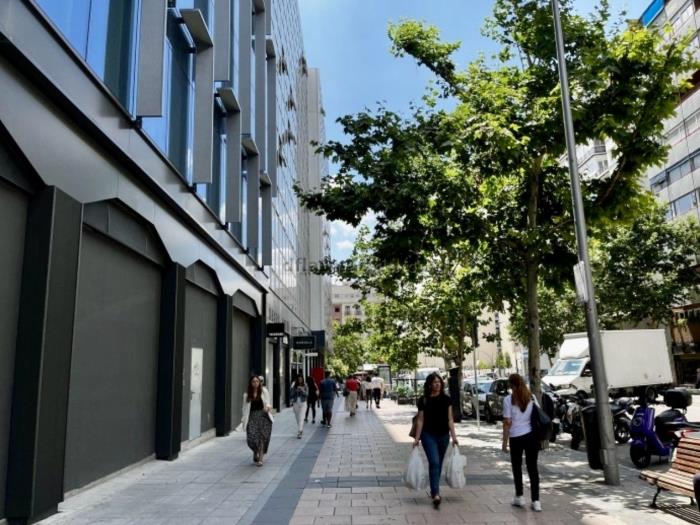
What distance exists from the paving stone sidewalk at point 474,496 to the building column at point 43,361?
2.92 m

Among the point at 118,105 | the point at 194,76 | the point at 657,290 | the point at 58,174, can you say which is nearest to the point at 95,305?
the point at 58,174

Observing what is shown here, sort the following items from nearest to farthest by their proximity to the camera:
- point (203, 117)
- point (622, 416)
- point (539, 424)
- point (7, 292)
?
point (7, 292) → point (539, 424) → point (622, 416) → point (203, 117)

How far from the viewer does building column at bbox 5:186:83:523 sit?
633 cm

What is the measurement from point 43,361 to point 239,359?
13110 millimetres

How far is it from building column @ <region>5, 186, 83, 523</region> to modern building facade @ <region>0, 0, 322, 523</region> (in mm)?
17

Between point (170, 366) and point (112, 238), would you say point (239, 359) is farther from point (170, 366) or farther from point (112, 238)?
point (112, 238)

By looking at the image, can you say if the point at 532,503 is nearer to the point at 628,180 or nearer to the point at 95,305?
the point at 95,305

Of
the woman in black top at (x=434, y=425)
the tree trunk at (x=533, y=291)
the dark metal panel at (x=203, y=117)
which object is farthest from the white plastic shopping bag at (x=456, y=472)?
the dark metal panel at (x=203, y=117)

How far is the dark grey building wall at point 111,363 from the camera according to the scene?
810 centimetres

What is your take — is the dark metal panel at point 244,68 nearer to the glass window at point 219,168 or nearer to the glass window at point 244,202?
the glass window at point 219,168

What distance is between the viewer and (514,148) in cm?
1101

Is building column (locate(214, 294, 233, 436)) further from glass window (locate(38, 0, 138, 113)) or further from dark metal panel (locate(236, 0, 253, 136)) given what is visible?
glass window (locate(38, 0, 138, 113))

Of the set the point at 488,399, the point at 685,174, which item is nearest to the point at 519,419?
the point at 488,399

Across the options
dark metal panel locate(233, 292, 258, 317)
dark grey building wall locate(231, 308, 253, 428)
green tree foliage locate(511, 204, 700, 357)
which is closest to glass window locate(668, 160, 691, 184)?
green tree foliage locate(511, 204, 700, 357)
